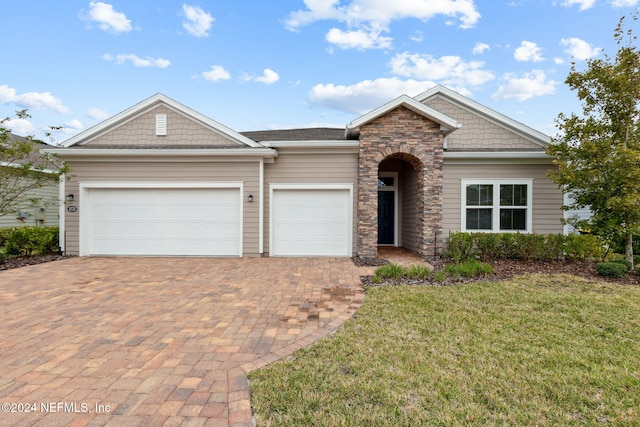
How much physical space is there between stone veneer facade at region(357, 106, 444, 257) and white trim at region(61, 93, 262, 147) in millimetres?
3810

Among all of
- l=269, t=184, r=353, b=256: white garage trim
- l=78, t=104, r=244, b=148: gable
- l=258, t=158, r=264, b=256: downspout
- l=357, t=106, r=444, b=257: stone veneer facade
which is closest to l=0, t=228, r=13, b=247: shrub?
l=78, t=104, r=244, b=148: gable

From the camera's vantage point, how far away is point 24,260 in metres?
8.73

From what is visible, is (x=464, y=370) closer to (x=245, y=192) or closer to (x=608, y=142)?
(x=245, y=192)

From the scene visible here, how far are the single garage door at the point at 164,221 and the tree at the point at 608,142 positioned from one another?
959 cm

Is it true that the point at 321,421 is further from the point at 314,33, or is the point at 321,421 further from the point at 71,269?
the point at 314,33

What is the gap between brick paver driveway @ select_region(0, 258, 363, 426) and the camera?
7.98 feet

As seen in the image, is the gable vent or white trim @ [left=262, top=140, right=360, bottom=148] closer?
white trim @ [left=262, top=140, right=360, bottom=148]

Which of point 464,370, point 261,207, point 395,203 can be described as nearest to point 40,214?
point 261,207

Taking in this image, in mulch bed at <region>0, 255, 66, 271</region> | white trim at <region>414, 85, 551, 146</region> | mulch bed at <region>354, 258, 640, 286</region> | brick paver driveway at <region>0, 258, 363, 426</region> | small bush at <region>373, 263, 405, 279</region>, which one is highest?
white trim at <region>414, 85, 551, 146</region>

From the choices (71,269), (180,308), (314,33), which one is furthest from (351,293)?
(314,33)

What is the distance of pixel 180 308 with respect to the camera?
4.82 m

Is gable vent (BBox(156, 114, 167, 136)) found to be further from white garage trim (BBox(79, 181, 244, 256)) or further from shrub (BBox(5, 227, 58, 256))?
shrub (BBox(5, 227, 58, 256))

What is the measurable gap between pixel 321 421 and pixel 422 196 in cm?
794

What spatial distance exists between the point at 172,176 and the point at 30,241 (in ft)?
15.3
